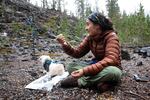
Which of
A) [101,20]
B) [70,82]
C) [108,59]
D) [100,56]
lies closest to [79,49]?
[100,56]

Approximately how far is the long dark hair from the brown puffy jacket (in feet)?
0.42

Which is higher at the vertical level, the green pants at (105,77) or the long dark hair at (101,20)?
the long dark hair at (101,20)

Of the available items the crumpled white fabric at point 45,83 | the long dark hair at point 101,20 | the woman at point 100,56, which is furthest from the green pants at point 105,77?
the long dark hair at point 101,20

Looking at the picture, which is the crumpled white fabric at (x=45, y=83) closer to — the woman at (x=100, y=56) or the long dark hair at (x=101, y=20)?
the woman at (x=100, y=56)

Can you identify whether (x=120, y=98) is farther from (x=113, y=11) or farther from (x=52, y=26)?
(x=113, y=11)

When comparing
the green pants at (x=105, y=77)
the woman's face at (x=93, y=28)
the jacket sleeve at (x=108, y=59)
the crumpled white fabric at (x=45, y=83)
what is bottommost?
the crumpled white fabric at (x=45, y=83)

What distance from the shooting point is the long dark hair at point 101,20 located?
5.95m

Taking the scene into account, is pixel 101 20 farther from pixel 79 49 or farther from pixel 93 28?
pixel 79 49

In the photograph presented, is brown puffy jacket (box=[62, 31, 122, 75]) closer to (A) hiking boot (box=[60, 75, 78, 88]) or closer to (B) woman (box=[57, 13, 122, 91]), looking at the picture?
(B) woman (box=[57, 13, 122, 91])

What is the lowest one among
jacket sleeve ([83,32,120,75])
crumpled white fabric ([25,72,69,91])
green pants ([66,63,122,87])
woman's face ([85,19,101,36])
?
crumpled white fabric ([25,72,69,91])

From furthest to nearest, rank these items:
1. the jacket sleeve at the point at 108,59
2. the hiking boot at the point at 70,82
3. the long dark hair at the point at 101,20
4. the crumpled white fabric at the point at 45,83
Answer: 1. the crumpled white fabric at the point at 45,83
2. the hiking boot at the point at 70,82
3. the long dark hair at the point at 101,20
4. the jacket sleeve at the point at 108,59

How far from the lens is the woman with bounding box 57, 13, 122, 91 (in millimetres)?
5582

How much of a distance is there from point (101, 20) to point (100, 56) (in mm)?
717

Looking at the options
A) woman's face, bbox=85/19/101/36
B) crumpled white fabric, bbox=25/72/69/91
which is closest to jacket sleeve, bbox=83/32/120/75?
woman's face, bbox=85/19/101/36
